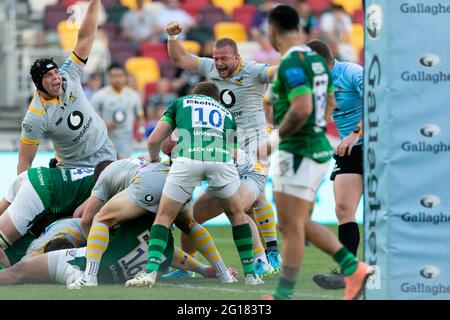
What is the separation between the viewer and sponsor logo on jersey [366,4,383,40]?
7422 millimetres

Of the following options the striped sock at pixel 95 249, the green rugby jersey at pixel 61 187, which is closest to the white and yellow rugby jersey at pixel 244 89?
the green rugby jersey at pixel 61 187

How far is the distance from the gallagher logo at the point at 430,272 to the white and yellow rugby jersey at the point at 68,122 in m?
4.73

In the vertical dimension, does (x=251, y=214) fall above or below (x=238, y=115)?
below

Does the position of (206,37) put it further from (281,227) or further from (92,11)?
(281,227)

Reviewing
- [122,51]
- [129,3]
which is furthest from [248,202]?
[129,3]

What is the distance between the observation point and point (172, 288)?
9.27 m

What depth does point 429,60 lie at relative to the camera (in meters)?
7.39

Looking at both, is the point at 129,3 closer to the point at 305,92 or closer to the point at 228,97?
the point at 228,97

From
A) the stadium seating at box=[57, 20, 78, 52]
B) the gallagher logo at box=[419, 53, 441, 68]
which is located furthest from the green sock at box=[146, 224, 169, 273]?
the stadium seating at box=[57, 20, 78, 52]

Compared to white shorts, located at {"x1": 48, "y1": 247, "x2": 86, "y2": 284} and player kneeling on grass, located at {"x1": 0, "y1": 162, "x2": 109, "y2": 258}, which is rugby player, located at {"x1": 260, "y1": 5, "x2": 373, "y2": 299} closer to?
white shorts, located at {"x1": 48, "y1": 247, "x2": 86, "y2": 284}

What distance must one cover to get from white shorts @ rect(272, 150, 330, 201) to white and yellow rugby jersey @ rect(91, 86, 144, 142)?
1047 centimetres
